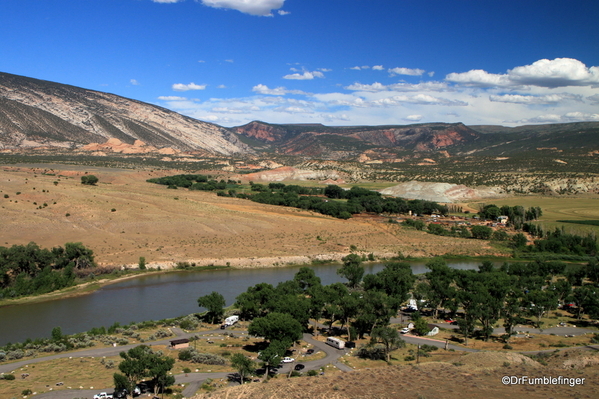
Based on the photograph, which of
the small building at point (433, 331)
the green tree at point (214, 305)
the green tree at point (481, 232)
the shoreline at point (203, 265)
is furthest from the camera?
the green tree at point (481, 232)

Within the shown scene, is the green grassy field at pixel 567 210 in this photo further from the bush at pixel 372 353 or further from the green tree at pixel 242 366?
the green tree at pixel 242 366

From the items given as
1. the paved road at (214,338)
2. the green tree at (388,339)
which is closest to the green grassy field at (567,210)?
the paved road at (214,338)

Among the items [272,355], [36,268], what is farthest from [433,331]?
[36,268]

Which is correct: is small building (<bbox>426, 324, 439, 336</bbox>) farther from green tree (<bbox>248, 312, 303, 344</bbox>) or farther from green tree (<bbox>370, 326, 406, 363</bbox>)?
green tree (<bbox>248, 312, 303, 344</bbox>)

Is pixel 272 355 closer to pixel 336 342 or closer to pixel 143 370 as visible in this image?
pixel 143 370

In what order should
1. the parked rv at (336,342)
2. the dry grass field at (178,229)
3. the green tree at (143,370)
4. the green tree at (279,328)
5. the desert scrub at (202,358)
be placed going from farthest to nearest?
the dry grass field at (178,229) < the parked rv at (336,342) < the green tree at (279,328) < the desert scrub at (202,358) < the green tree at (143,370)

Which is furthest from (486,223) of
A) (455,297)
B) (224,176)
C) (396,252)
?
(224,176)
